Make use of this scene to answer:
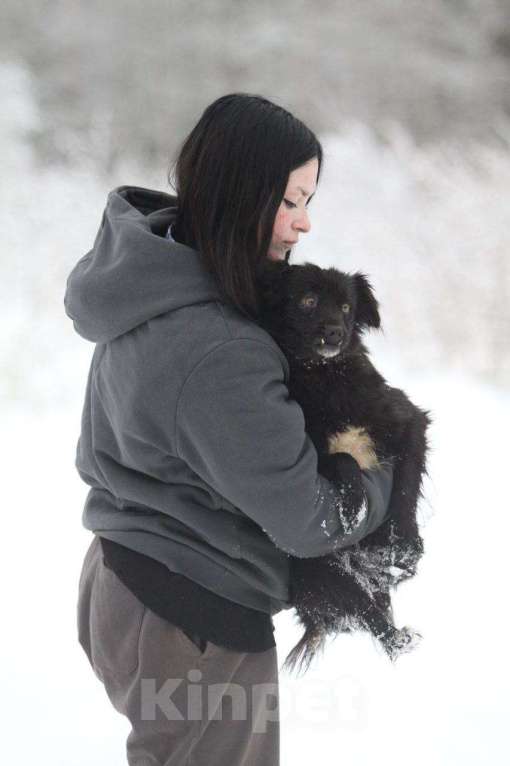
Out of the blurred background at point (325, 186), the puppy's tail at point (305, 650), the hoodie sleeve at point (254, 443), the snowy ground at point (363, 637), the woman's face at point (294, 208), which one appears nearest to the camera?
the hoodie sleeve at point (254, 443)

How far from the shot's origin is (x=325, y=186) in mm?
4191

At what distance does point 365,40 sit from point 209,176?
10.1 ft

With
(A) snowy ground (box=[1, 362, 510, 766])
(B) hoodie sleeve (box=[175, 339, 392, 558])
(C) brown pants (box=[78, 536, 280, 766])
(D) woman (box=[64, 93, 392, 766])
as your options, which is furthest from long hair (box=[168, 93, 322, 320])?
(A) snowy ground (box=[1, 362, 510, 766])

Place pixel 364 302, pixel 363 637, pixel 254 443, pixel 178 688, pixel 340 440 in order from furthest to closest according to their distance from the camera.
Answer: pixel 363 637 < pixel 364 302 < pixel 340 440 < pixel 178 688 < pixel 254 443

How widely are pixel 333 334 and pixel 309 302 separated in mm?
62

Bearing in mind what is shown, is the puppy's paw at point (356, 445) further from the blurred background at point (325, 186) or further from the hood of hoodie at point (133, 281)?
the blurred background at point (325, 186)

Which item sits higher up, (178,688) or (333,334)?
(333,334)

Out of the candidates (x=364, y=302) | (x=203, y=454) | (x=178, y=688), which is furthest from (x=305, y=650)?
(x=364, y=302)

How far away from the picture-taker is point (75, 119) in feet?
13.4

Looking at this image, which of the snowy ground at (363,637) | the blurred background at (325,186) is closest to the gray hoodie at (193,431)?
the snowy ground at (363,637)

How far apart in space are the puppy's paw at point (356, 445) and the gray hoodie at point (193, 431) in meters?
0.03

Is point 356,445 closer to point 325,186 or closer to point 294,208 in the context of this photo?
point 294,208

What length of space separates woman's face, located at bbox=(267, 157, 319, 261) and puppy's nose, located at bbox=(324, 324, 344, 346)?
135 millimetres

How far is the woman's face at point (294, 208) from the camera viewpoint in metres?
1.24
